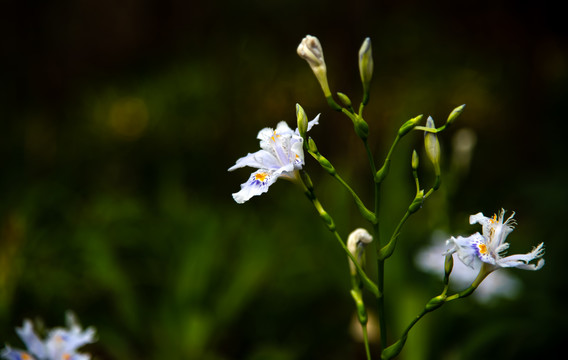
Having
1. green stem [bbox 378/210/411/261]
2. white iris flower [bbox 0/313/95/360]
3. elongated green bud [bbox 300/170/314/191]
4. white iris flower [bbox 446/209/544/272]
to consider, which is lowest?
white iris flower [bbox 446/209/544/272]

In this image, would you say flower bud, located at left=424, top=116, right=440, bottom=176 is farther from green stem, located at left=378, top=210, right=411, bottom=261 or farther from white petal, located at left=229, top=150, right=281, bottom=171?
white petal, located at left=229, top=150, right=281, bottom=171

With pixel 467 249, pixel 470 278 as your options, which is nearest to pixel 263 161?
pixel 467 249

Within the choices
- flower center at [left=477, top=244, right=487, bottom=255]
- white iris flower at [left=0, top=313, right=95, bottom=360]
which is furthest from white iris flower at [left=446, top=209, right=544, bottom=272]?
white iris flower at [left=0, top=313, right=95, bottom=360]

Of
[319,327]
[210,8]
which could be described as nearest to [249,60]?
[210,8]

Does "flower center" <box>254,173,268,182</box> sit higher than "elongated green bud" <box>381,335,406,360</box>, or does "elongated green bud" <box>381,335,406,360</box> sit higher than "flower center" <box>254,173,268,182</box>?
"flower center" <box>254,173,268,182</box>

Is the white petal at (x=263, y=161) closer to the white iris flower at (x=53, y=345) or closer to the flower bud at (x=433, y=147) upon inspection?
the flower bud at (x=433, y=147)

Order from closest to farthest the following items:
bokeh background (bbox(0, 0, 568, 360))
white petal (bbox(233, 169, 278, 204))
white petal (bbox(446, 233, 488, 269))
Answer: white petal (bbox(446, 233, 488, 269)) < white petal (bbox(233, 169, 278, 204)) < bokeh background (bbox(0, 0, 568, 360))

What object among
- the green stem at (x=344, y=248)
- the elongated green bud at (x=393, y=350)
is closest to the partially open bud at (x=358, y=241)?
the green stem at (x=344, y=248)

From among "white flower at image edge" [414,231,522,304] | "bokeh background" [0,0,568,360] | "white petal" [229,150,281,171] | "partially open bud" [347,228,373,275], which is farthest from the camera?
"bokeh background" [0,0,568,360]
